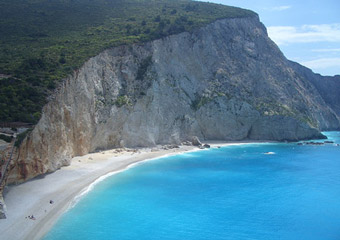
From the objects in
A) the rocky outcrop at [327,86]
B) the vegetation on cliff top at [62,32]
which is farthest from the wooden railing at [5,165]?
the rocky outcrop at [327,86]

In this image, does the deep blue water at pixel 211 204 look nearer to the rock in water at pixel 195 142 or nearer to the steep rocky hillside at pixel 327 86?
the rock in water at pixel 195 142

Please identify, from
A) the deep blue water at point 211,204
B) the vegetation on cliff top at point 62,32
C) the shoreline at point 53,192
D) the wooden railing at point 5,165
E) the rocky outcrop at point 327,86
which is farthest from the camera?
the rocky outcrop at point 327,86

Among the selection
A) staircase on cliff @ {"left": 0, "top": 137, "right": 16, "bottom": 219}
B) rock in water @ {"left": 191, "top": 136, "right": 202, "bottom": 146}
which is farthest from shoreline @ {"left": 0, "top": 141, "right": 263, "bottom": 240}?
rock in water @ {"left": 191, "top": 136, "right": 202, "bottom": 146}

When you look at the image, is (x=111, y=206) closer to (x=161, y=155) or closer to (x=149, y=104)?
(x=161, y=155)

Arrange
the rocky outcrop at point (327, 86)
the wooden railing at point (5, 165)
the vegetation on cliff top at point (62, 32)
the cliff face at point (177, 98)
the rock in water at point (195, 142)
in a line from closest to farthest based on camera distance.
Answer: the wooden railing at point (5, 165) → the vegetation on cliff top at point (62, 32) → the cliff face at point (177, 98) → the rock in water at point (195, 142) → the rocky outcrop at point (327, 86)

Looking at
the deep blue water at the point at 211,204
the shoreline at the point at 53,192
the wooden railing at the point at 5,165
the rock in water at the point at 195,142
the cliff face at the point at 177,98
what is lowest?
the deep blue water at the point at 211,204
